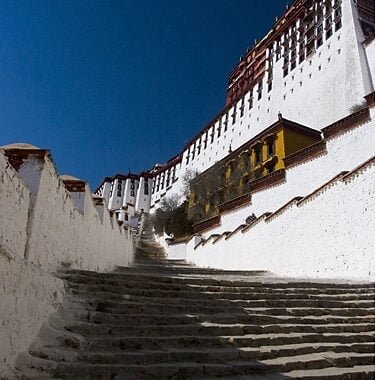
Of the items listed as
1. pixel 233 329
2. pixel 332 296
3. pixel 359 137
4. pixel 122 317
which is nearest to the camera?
pixel 122 317

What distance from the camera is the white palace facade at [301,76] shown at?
92.9ft

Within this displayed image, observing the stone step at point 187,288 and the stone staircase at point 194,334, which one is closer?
the stone staircase at point 194,334

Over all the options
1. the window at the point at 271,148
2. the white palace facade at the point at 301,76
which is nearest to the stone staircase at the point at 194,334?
the window at the point at 271,148

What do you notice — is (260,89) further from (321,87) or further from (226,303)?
(226,303)

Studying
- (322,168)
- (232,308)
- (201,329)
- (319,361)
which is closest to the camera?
(319,361)

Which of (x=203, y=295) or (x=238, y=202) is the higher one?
(x=238, y=202)

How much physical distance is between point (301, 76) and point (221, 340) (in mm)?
34116

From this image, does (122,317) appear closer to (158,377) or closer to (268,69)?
(158,377)

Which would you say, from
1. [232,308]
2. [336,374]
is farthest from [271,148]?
[336,374]

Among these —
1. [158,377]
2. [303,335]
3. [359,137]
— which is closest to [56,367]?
[158,377]

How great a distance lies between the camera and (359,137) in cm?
1330

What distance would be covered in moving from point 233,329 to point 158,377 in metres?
1.43

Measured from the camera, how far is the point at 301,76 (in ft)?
111

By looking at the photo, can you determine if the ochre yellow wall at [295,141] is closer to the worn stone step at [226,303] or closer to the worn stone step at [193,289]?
the worn stone step at [193,289]
